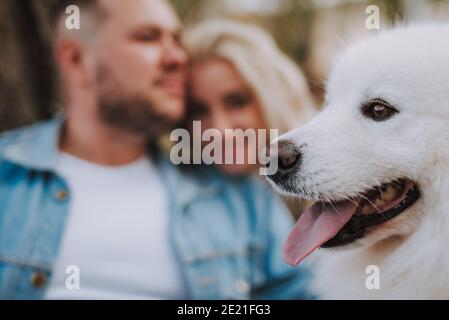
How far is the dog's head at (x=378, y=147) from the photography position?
1248 millimetres

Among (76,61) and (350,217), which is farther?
(76,61)

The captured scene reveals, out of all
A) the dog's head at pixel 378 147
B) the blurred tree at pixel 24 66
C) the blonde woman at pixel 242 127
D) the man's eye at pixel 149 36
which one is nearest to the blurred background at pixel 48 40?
the blurred tree at pixel 24 66

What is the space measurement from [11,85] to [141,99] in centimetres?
56

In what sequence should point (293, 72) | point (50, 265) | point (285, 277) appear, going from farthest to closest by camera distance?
point (293, 72) → point (285, 277) → point (50, 265)

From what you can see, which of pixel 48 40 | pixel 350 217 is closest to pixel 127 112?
pixel 48 40

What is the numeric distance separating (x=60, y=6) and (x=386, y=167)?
4.41 feet

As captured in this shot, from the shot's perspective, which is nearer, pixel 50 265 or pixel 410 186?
pixel 410 186

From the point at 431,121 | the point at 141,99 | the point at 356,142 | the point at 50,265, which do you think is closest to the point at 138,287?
the point at 50,265

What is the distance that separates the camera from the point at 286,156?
1.32 meters

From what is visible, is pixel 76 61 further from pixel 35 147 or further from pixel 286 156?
pixel 286 156

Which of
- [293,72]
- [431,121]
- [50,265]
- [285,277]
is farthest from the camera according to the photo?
[293,72]

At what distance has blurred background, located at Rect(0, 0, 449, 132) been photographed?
6.93ft

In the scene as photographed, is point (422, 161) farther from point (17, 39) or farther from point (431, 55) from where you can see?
point (17, 39)

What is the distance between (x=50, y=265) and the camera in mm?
1735
